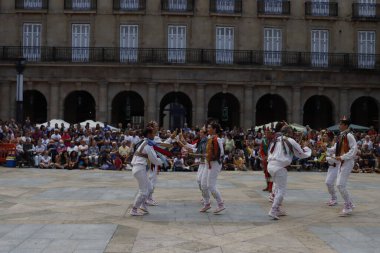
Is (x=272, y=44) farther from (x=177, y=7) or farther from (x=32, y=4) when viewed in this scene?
(x=32, y=4)

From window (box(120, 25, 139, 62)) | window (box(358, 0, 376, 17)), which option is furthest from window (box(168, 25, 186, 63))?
window (box(358, 0, 376, 17))

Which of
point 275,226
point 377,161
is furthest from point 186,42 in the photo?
point 275,226

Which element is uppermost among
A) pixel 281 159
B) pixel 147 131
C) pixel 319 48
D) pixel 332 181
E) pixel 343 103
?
pixel 319 48

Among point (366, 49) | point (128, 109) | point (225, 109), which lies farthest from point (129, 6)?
point (366, 49)

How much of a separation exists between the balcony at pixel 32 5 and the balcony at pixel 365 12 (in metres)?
19.6

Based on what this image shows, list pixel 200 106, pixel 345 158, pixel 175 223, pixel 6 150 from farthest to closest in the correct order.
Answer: pixel 200 106 → pixel 6 150 → pixel 345 158 → pixel 175 223

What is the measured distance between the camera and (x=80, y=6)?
1313 inches

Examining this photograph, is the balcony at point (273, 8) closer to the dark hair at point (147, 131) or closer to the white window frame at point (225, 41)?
the white window frame at point (225, 41)

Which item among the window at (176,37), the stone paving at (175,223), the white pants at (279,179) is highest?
the window at (176,37)

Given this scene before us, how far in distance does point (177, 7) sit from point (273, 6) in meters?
6.15

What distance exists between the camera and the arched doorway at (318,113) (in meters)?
36.3

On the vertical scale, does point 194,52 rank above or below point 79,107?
above

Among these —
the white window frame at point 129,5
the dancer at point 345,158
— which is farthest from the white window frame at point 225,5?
the dancer at point 345,158

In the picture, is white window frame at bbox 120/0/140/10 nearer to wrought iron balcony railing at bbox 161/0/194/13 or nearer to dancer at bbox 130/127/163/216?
wrought iron balcony railing at bbox 161/0/194/13
